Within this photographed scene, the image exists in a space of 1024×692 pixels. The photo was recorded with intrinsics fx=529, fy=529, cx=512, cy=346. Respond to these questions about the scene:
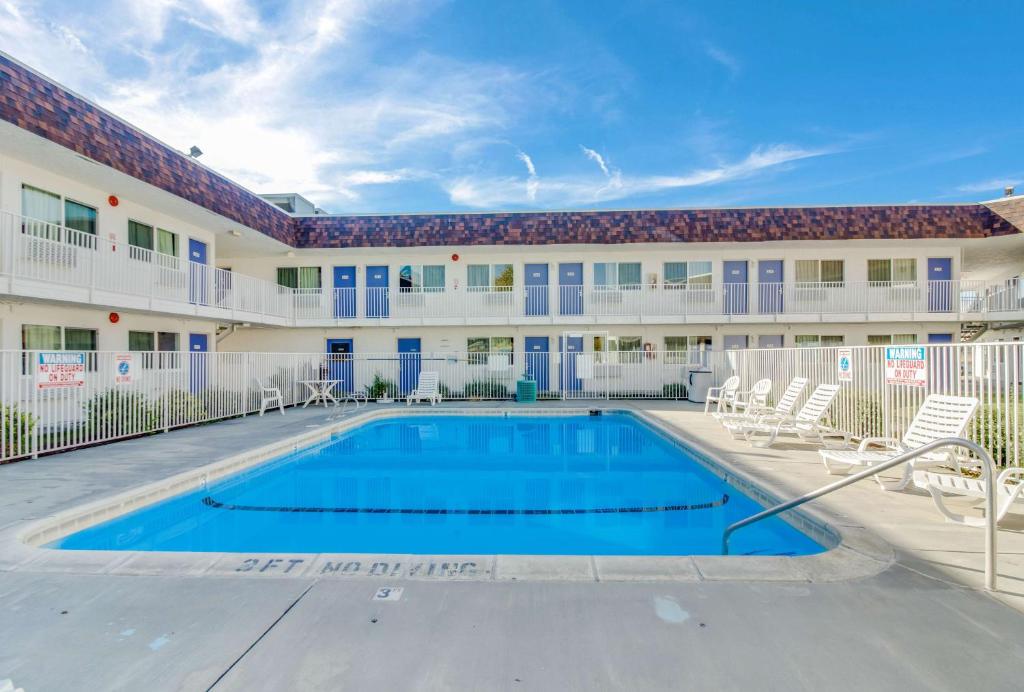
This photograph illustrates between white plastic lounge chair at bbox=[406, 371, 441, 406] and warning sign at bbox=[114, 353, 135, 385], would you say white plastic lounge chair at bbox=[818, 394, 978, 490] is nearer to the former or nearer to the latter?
warning sign at bbox=[114, 353, 135, 385]

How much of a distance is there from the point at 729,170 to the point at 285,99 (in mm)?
23067

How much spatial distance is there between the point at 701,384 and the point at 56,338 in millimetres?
17426

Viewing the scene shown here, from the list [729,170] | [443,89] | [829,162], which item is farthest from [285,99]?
[829,162]

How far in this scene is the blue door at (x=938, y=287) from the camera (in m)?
19.2

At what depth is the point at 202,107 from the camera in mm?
12781

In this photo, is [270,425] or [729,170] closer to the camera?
[270,425]

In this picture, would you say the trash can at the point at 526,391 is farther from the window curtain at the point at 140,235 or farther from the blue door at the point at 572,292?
the window curtain at the point at 140,235

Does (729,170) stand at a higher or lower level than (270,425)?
higher

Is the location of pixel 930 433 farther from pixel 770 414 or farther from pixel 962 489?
pixel 770 414

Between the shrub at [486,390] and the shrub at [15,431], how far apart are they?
40.0 ft

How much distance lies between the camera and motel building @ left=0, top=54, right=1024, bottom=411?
17.7m

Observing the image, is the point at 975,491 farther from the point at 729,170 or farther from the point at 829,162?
the point at 829,162

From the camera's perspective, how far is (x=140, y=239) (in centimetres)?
1415

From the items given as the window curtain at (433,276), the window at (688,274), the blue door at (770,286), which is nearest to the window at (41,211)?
the window curtain at (433,276)
